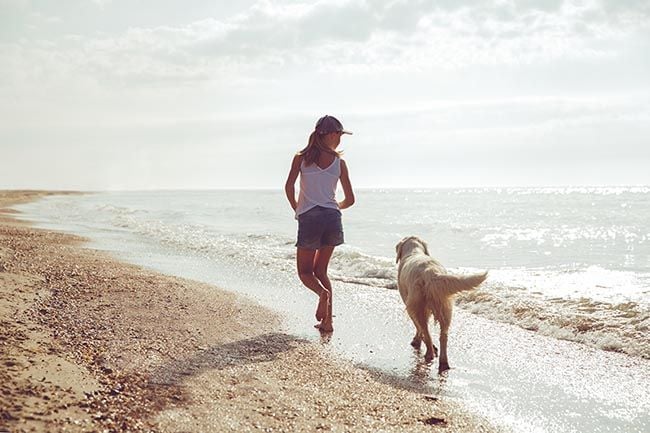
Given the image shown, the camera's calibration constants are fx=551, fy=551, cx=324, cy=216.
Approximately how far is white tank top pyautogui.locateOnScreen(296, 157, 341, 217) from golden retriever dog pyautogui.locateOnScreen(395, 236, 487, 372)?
1.16m

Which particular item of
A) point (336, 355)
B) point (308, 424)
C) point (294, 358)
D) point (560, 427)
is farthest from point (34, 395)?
point (560, 427)

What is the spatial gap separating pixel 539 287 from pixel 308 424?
25.0 feet

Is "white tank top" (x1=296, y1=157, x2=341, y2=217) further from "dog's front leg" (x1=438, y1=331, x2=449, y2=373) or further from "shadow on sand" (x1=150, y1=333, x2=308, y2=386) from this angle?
"dog's front leg" (x1=438, y1=331, x2=449, y2=373)

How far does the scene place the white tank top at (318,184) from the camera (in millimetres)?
6008

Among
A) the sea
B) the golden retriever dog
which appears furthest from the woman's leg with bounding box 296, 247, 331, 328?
the golden retriever dog

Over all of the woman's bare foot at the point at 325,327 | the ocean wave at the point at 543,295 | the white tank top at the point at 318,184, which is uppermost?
the white tank top at the point at 318,184

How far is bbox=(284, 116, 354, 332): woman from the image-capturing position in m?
5.99

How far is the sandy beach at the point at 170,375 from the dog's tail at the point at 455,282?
3.37ft

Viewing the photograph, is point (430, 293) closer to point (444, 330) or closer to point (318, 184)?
point (444, 330)

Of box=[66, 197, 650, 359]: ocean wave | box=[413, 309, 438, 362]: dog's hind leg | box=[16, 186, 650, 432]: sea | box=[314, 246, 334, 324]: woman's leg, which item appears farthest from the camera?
box=[66, 197, 650, 359]: ocean wave

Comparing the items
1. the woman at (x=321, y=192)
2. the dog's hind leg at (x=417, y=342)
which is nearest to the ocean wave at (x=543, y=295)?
the dog's hind leg at (x=417, y=342)

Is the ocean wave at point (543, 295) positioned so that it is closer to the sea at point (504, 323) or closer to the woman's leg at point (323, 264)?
the sea at point (504, 323)

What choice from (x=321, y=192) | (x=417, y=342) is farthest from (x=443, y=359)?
(x=321, y=192)

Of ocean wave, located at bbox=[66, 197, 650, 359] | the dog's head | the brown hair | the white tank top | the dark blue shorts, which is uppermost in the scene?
the brown hair
